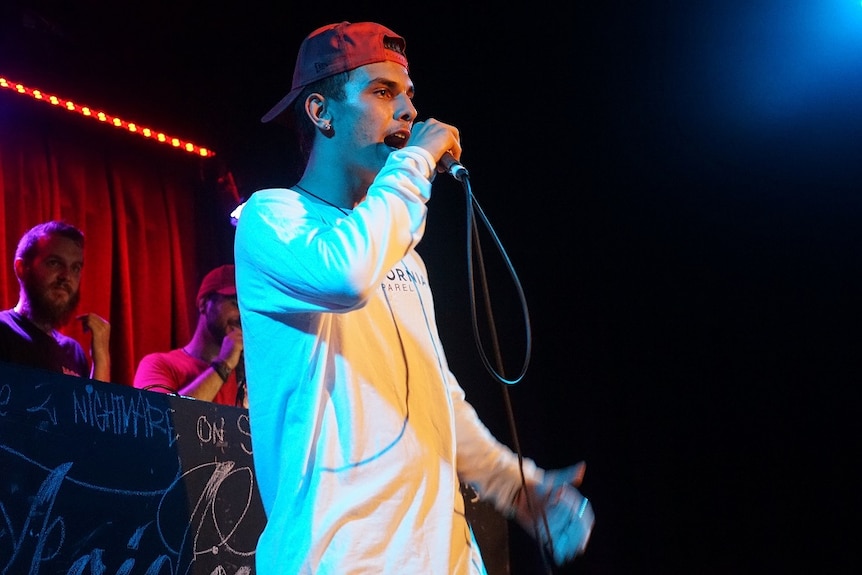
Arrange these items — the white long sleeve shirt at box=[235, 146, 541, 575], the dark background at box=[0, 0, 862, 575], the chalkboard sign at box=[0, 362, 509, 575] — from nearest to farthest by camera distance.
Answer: the white long sleeve shirt at box=[235, 146, 541, 575] → the chalkboard sign at box=[0, 362, 509, 575] → the dark background at box=[0, 0, 862, 575]

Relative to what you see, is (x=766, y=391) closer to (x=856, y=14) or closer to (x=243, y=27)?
(x=856, y=14)

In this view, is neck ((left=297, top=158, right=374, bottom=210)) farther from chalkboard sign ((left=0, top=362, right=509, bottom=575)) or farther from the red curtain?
the red curtain

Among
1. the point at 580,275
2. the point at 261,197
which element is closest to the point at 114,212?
the point at 580,275

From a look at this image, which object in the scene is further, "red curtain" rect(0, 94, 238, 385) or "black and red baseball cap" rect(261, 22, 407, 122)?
"red curtain" rect(0, 94, 238, 385)

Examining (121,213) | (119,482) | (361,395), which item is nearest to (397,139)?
(361,395)

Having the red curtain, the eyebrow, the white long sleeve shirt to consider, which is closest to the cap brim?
the eyebrow

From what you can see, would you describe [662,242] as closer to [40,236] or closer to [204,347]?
[204,347]

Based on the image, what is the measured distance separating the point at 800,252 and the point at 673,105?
85 cm

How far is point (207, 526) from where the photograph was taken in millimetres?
1990

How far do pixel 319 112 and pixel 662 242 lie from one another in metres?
2.46

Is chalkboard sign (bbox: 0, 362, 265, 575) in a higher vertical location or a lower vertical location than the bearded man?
lower

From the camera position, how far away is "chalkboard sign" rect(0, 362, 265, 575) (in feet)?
5.43

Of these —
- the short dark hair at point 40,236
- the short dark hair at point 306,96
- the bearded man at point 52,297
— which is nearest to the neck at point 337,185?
the short dark hair at point 306,96

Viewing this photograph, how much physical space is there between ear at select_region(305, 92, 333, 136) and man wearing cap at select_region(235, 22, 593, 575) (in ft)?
0.28
